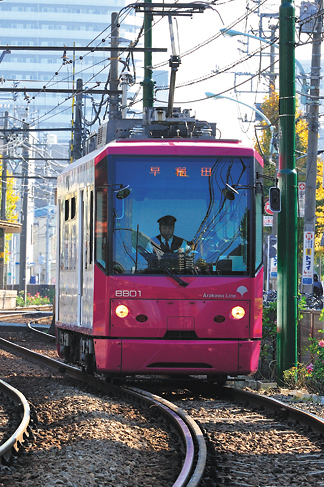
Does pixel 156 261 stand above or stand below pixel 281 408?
above

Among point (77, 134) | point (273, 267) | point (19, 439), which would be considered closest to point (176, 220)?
point (19, 439)

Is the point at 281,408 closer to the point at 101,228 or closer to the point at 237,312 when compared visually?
the point at 237,312

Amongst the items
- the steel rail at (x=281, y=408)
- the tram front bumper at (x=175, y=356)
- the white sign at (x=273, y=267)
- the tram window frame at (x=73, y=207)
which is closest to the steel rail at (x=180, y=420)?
the tram front bumper at (x=175, y=356)

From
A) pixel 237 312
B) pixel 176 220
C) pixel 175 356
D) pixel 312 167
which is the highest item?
pixel 312 167

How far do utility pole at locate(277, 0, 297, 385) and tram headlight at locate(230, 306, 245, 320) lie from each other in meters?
2.34

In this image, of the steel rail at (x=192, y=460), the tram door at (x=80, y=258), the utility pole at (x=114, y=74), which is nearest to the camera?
the steel rail at (x=192, y=460)

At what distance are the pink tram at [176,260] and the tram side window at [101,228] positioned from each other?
1 cm

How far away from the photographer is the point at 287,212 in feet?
44.3

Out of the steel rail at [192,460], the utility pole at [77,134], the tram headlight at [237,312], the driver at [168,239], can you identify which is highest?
the utility pole at [77,134]

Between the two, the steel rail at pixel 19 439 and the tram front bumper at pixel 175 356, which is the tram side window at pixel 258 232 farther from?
the steel rail at pixel 19 439

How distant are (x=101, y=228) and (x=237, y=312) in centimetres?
202

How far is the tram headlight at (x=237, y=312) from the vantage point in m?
11.2

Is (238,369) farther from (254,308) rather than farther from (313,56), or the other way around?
(313,56)

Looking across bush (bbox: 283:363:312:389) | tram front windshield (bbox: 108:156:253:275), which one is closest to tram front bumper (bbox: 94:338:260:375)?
tram front windshield (bbox: 108:156:253:275)
